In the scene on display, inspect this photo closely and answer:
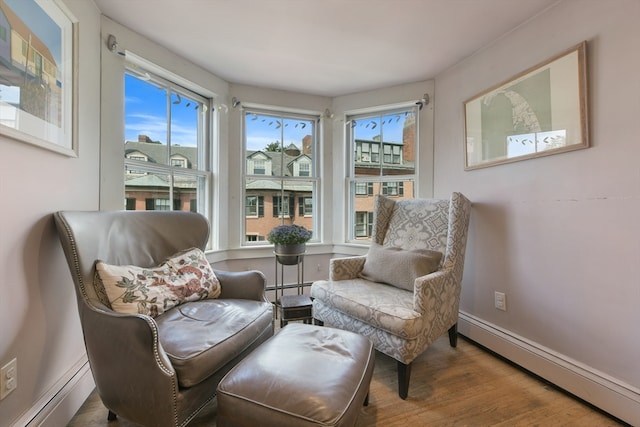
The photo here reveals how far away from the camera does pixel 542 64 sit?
68.2 inches

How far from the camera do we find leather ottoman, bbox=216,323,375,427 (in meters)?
0.94

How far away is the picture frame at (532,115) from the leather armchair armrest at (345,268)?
119cm

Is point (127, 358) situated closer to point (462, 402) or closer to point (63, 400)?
point (63, 400)

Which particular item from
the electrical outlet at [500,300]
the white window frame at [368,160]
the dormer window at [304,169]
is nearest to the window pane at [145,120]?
the dormer window at [304,169]

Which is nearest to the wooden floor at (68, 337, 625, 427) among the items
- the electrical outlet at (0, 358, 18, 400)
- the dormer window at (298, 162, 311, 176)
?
the electrical outlet at (0, 358, 18, 400)

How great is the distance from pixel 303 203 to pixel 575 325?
241cm

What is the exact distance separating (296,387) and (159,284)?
95cm

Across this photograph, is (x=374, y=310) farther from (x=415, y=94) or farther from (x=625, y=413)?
(x=415, y=94)

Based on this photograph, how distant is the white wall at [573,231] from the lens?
1.39m

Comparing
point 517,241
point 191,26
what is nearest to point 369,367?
point 517,241

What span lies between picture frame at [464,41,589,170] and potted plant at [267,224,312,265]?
4.92 ft

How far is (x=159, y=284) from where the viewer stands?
152 centimetres

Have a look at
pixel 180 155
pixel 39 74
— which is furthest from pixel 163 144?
pixel 39 74

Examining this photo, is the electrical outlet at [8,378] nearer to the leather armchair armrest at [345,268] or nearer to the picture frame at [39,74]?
the picture frame at [39,74]
